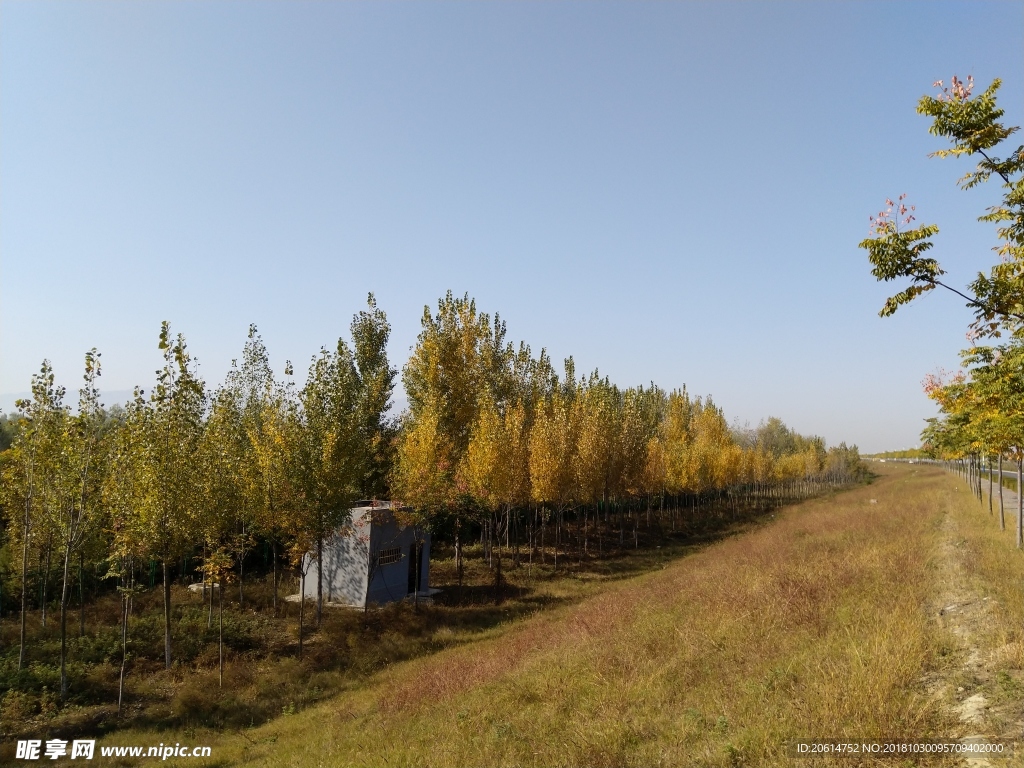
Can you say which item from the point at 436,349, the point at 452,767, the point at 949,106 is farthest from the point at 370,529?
the point at 949,106

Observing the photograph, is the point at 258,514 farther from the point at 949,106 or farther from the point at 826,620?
the point at 949,106

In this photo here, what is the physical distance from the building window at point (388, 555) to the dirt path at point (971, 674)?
2134 centimetres

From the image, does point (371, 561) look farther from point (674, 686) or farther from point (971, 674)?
point (971, 674)

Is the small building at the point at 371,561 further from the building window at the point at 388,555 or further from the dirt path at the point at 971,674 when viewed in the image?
the dirt path at the point at 971,674

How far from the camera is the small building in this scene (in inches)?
1016

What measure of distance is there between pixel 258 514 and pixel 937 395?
32260 mm

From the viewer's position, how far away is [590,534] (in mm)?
50969

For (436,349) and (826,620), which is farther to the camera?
(436,349)

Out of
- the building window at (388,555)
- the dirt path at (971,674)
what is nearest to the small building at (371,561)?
the building window at (388,555)

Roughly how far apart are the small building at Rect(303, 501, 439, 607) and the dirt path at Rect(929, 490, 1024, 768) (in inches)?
802

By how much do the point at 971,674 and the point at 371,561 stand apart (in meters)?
22.4

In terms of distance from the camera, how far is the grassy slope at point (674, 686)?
321 inches

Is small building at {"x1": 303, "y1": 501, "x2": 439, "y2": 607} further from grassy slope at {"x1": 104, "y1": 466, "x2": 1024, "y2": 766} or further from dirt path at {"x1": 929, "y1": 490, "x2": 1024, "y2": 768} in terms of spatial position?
dirt path at {"x1": 929, "y1": 490, "x2": 1024, "y2": 768}

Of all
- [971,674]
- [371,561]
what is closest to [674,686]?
[971,674]
